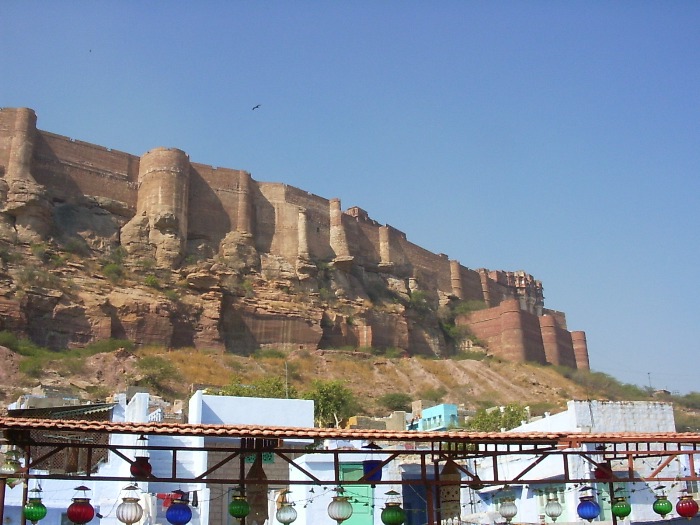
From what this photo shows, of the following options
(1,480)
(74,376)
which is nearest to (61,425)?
(1,480)

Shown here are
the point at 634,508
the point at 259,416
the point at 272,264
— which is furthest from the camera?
the point at 272,264

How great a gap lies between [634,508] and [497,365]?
33.4m

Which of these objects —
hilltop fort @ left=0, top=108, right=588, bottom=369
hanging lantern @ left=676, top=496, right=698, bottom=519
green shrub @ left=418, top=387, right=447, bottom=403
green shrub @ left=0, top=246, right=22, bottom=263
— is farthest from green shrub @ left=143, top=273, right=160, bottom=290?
hanging lantern @ left=676, top=496, right=698, bottom=519

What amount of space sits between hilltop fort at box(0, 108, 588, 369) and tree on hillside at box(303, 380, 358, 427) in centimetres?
775

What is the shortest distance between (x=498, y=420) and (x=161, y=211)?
64.9 feet

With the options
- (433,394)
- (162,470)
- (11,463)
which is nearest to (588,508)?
(11,463)

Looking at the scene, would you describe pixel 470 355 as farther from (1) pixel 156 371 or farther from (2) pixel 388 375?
(1) pixel 156 371

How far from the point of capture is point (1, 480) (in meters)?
8.72

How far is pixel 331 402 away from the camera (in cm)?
3531

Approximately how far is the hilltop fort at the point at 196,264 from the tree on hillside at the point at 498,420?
44.8 ft

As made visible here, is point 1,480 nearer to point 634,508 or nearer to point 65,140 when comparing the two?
point 634,508

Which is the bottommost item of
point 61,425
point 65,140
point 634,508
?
point 634,508

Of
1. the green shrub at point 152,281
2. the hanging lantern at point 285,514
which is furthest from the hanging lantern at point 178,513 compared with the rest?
the green shrub at point 152,281

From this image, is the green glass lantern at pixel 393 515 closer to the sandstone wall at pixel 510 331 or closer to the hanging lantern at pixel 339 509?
the hanging lantern at pixel 339 509
